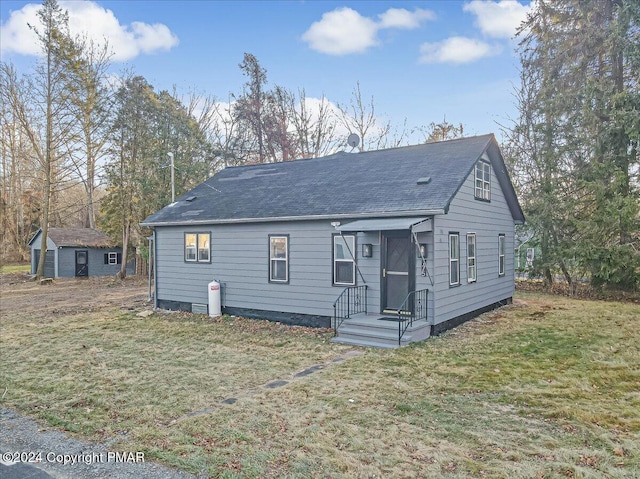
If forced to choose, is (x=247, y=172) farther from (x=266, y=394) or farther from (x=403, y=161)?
(x=266, y=394)

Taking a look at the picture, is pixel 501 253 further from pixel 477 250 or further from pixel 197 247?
pixel 197 247

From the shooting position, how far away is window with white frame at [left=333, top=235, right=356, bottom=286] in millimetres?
9719

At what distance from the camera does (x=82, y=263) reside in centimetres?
2378

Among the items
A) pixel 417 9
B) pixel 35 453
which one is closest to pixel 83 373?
pixel 35 453

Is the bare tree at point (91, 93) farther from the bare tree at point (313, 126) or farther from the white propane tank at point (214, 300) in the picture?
the white propane tank at point (214, 300)

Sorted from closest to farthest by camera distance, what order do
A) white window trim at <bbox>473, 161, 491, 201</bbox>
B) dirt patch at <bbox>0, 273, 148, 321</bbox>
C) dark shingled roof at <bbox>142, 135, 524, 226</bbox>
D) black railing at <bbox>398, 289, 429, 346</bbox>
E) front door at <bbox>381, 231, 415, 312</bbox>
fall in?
black railing at <bbox>398, 289, 429, 346</bbox> < front door at <bbox>381, 231, 415, 312</bbox> < dark shingled roof at <bbox>142, 135, 524, 226</bbox> < white window trim at <bbox>473, 161, 491, 201</bbox> < dirt patch at <bbox>0, 273, 148, 321</bbox>

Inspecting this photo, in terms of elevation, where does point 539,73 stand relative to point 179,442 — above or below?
above

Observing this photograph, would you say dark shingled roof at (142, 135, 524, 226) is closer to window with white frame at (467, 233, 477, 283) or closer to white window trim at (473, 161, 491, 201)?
white window trim at (473, 161, 491, 201)

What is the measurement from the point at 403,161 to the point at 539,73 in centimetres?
1003

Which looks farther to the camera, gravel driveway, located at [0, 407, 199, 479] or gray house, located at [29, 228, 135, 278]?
gray house, located at [29, 228, 135, 278]

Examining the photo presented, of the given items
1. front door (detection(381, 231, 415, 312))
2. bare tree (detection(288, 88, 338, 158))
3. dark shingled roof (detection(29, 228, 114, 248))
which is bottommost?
front door (detection(381, 231, 415, 312))

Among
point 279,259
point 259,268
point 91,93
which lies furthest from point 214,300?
point 91,93

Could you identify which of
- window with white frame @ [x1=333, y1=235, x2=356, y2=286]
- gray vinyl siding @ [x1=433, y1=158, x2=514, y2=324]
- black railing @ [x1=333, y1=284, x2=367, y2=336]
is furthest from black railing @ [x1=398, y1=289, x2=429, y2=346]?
window with white frame @ [x1=333, y1=235, x2=356, y2=286]

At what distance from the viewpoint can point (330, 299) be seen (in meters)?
9.92
